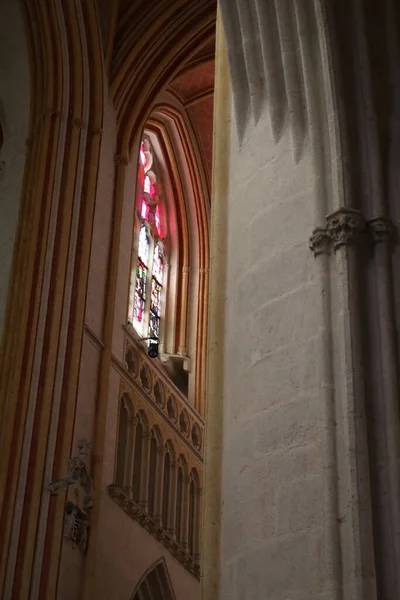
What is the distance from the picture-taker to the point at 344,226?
4.88m

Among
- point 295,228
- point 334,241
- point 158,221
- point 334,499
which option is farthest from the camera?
point 158,221

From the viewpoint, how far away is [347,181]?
16.6ft

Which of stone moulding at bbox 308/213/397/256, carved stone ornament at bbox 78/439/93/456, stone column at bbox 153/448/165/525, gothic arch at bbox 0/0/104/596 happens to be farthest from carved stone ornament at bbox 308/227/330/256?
stone column at bbox 153/448/165/525

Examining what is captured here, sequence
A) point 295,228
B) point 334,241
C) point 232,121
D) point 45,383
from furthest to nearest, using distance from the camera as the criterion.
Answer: point 45,383 < point 232,121 < point 295,228 < point 334,241

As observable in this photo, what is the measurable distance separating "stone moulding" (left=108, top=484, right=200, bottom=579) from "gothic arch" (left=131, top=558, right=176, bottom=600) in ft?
0.95

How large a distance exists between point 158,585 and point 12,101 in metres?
6.52

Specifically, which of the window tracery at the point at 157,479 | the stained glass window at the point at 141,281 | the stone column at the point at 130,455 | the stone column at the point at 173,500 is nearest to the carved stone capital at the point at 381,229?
the window tracery at the point at 157,479

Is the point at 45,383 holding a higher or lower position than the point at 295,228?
higher

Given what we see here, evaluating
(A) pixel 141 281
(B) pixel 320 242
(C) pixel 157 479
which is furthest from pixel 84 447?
(B) pixel 320 242

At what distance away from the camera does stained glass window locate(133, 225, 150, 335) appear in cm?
1449

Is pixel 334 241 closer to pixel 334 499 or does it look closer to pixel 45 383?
pixel 334 499

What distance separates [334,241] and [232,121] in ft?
5.13

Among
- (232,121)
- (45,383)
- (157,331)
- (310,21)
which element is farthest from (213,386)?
(157,331)

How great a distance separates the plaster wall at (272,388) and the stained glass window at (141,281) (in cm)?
874
